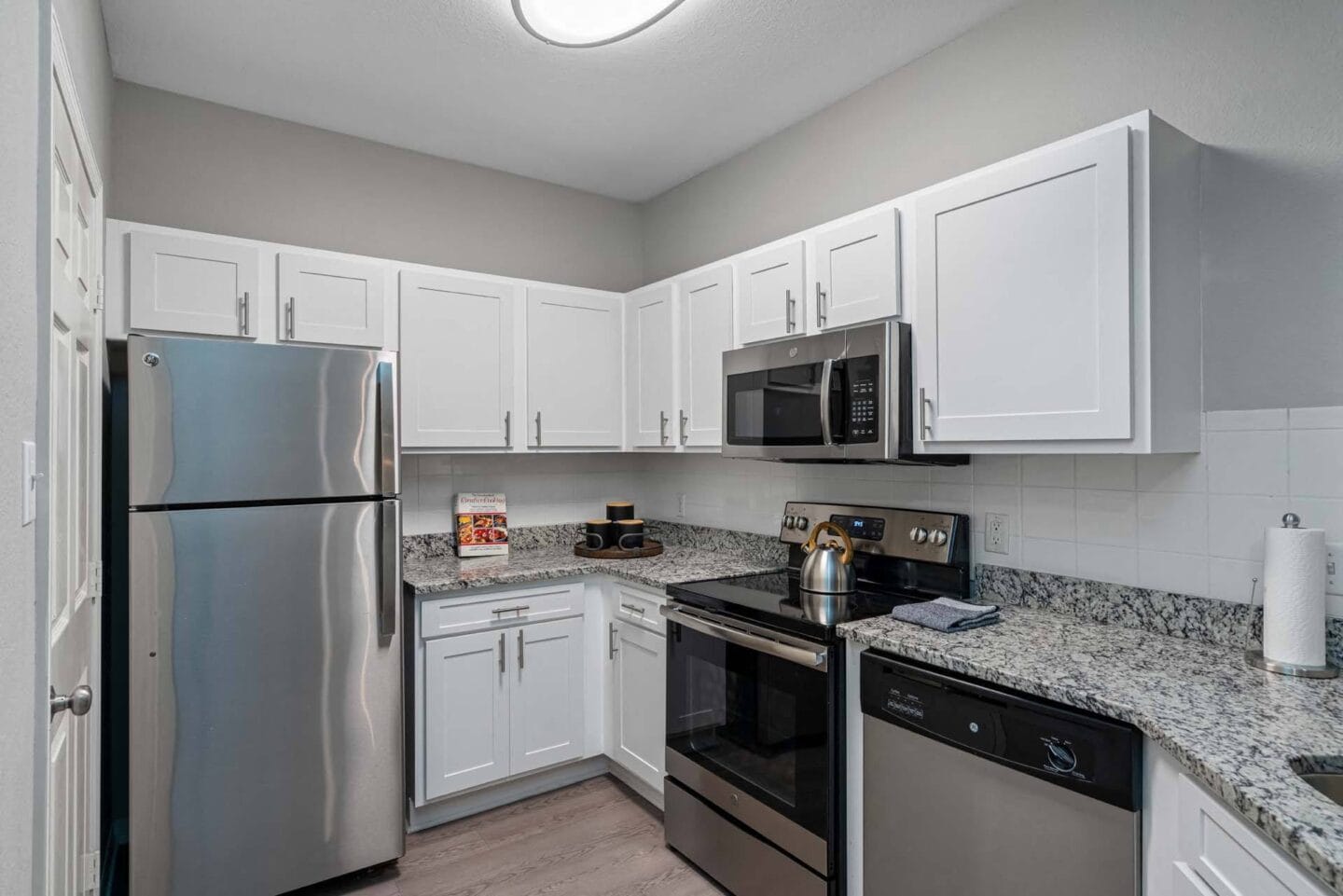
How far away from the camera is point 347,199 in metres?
3.01

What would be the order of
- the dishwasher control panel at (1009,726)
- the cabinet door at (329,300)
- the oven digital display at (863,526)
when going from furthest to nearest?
the cabinet door at (329,300) < the oven digital display at (863,526) < the dishwasher control panel at (1009,726)

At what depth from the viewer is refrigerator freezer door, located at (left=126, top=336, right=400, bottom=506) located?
1985 mm

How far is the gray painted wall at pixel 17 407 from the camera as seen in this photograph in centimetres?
85

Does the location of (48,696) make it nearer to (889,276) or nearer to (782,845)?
(782,845)

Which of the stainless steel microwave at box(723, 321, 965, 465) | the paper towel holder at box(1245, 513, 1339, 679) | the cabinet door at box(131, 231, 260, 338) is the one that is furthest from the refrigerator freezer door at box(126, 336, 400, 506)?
the paper towel holder at box(1245, 513, 1339, 679)

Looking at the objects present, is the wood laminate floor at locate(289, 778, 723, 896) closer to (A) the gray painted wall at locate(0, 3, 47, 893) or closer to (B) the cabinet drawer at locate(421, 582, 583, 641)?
(B) the cabinet drawer at locate(421, 582, 583, 641)

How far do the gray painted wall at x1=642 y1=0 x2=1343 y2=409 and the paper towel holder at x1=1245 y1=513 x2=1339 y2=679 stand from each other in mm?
268

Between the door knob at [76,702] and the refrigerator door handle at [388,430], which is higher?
the refrigerator door handle at [388,430]

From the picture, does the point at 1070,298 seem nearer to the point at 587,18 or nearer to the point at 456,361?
the point at 587,18

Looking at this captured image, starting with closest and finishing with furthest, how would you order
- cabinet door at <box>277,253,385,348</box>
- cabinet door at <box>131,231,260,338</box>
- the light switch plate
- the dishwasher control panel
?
the light switch plate
the dishwasher control panel
cabinet door at <box>131,231,260,338</box>
cabinet door at <box>277,253,385,348</box>

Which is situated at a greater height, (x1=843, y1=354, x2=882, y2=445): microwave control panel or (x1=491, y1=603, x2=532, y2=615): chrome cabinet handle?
(x1=843, y1=354, x2=882, y2=445): microwave control panel

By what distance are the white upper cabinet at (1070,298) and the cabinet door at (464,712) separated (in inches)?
68.6

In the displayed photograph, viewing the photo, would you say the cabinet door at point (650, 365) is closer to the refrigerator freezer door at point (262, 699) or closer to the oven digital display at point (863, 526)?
the oven digital display at point (863, 526)

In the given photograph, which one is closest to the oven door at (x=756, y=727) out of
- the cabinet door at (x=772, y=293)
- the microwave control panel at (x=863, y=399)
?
the microwave control panel at (x=863, y=399)
